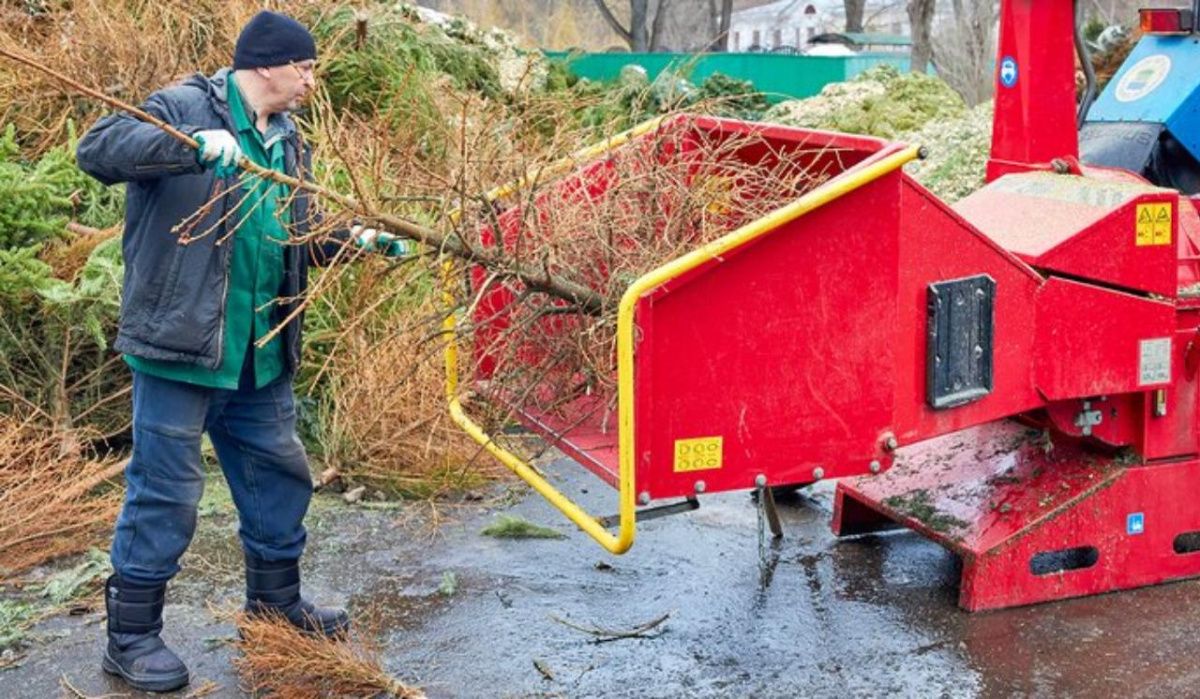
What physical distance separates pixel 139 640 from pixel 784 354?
187 centimetres

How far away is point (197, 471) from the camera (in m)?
4.04

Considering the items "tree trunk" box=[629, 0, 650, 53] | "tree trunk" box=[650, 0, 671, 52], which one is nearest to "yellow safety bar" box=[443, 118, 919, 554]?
"tree trunk" box=[650, 0, 671, 52]

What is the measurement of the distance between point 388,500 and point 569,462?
0.86 meters

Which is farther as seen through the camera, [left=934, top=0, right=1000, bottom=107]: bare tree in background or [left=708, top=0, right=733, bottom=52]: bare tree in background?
[left=708, top=0, right=733, bottom=52]: bare tree in background

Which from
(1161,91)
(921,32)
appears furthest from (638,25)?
(1161,91)

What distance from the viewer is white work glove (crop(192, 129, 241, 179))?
142 inches

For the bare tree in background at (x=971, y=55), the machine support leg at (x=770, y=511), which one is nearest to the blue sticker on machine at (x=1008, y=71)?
the machine support leg at (x=770, y=511)

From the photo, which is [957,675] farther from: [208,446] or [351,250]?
[208,446]

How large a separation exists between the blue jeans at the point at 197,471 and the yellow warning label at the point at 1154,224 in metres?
2.50

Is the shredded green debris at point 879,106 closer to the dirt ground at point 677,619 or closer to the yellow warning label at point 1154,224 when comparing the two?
the dirt ground at point 677,619

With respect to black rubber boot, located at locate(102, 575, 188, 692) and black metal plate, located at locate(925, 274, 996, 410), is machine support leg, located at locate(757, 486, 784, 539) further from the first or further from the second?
black rubber boot, located at locate(102, 575, 188, 692)

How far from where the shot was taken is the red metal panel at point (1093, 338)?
14.0 ft

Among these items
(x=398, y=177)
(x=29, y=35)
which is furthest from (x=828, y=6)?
(x=398, y=177)

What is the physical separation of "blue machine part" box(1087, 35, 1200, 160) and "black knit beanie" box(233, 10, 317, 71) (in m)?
3.06
